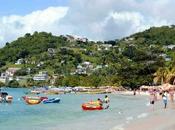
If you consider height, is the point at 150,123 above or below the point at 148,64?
below

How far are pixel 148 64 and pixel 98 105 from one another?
110 meters

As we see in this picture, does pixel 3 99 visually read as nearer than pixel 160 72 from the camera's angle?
Yes

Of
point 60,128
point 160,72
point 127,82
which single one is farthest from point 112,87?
point 60,128

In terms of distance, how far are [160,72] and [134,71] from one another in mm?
13486

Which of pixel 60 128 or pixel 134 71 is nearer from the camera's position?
pixel 60 128

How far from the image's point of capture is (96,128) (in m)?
39.6

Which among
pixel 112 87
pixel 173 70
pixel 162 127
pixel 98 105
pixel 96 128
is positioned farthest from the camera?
pixel 112 87

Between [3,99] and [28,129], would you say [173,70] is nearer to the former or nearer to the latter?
[3,99]

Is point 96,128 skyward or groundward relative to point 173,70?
groundward

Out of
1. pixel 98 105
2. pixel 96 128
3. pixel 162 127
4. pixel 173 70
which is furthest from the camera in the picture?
pixel 173 70

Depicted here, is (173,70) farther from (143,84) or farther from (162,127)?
(162,127)

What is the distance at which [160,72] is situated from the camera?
15838 centimetres

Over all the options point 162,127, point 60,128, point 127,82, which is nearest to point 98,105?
point 60,128

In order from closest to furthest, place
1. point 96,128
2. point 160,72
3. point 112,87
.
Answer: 1. point 96,128
2. point 160,72
3. point 112,87
